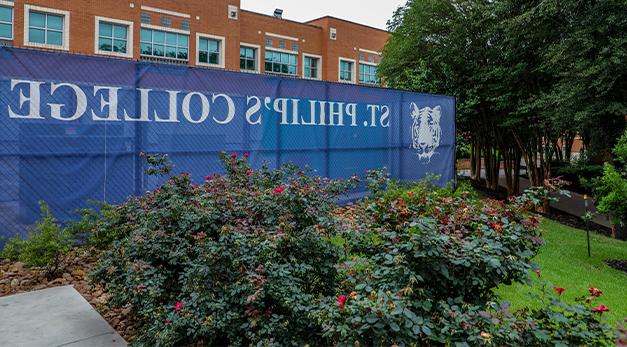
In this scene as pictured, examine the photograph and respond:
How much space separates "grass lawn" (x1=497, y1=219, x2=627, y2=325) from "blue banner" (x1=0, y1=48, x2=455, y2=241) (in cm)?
439

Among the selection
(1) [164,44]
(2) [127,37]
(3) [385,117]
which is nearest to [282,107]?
(3) [385,117]

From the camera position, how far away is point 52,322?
417 cm

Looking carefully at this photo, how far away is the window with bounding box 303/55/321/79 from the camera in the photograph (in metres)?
44.1

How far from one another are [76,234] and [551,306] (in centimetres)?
548

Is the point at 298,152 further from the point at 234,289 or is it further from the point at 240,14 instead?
the point at 240,14

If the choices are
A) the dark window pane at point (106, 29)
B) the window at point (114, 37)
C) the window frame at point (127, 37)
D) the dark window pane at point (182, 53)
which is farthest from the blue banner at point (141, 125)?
the dark window pane at point (182, 53)

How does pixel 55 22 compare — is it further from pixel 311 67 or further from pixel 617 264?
pixel 617 264

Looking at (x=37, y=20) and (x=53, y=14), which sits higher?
(x=53, y=14)

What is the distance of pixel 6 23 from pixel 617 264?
29.9 m

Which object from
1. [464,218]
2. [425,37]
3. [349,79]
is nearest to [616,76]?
[425,37]

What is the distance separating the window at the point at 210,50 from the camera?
1346 inches

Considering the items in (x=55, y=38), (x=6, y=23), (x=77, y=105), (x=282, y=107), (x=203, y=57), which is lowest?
(x=77, y=105)

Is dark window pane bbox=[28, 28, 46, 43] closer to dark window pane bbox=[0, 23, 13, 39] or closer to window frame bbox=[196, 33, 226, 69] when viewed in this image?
dark window pane bbox=[0, 23, 13, 39]

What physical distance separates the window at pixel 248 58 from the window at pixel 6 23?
53.8ft
